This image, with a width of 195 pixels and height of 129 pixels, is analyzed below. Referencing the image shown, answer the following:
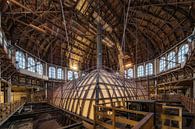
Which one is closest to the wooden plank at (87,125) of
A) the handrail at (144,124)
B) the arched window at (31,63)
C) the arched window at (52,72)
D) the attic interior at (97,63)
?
the attic interior at (97,63)

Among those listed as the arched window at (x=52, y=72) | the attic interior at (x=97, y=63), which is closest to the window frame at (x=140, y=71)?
the attic interior at (x=97, y=63)

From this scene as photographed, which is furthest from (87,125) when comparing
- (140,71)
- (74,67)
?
(74,67)

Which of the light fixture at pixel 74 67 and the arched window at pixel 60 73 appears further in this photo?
the light fixture at pixel 74 67

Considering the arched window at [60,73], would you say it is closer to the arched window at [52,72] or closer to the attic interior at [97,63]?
the attic interior at [97,63]

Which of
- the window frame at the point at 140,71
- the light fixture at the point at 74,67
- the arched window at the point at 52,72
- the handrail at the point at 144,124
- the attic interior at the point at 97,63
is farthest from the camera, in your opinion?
the light fixture at the point at 74,67

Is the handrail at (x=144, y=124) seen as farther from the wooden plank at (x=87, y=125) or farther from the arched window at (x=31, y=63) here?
the arched window at (x=31, y=63)

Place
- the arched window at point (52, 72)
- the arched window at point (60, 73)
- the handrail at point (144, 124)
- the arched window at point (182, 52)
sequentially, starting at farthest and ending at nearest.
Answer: the arched window at point (60, 73) → the arched window at point (52, 72) → the arched window at point (182, 52) → the handrail at point (144, 124)

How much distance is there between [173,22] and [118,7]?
7.60 meters

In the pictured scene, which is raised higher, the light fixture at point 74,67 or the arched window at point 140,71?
the light fixture at point 74,67

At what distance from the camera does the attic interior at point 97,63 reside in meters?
9.17

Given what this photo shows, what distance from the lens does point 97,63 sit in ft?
51.5

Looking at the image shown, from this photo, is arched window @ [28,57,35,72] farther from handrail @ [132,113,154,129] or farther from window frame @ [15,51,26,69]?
handrail @ [132,113,154,129]

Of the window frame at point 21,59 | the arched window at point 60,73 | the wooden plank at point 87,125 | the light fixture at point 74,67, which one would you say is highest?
the window frame at point 21,59

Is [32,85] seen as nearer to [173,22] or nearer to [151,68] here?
[151,68]
